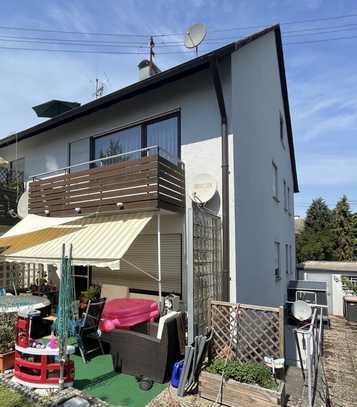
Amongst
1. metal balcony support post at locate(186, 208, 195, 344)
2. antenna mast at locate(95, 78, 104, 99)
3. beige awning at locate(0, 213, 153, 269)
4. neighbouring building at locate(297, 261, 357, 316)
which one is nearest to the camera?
metal balcony support post at locate(186, 208, 195, 344)

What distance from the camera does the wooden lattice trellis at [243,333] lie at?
335 inches

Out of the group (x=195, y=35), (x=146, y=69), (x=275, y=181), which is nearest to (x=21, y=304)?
(x=195, y=35)

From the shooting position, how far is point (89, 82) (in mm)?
23156

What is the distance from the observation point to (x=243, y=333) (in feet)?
30.7

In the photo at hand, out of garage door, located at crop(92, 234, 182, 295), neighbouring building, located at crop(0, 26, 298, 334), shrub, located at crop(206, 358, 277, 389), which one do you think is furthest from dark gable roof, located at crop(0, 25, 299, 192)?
shrub, located at crop(206, 358, 277, 389)

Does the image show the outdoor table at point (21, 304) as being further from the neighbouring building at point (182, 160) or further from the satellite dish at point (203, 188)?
the satellite dish at point (203, 188)

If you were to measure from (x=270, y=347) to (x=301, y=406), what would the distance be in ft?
4.93

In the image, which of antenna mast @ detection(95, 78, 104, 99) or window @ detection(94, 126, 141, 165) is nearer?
window @ detection(94, 126, 141, 165)

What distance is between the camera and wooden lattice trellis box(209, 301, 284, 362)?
27.9 feet

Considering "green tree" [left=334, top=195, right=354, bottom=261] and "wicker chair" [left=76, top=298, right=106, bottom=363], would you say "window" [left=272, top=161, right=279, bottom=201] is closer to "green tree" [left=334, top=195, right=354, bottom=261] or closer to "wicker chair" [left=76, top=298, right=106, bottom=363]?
"wicker chair" [left=76, top=298, right=106, bottom=363]

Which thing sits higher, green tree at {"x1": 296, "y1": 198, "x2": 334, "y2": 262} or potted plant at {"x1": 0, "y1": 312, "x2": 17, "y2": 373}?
green tree at {"x1": 296, "y1": 198, "x2": 334, "y2": 262}

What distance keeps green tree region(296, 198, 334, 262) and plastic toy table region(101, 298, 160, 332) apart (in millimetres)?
50808

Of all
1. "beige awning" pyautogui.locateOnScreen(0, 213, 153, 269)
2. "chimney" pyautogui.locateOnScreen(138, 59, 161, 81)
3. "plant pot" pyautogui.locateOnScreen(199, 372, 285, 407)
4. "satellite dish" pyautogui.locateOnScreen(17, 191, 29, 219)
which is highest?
"chimney" pyautogui.locateOnScreen(138, 59, 161, 81)

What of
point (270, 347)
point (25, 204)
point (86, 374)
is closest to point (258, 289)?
point (270, 347)
